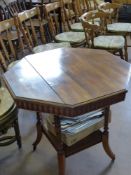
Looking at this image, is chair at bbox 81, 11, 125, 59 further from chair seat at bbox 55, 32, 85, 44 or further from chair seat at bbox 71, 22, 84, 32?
chair seat at bbox 71, 22, 84, 32

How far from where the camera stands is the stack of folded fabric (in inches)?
62.7

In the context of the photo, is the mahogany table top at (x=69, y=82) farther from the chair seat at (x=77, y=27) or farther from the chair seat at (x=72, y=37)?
the chair seat at (x=77, y=27)

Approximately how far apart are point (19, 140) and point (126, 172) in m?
0.85

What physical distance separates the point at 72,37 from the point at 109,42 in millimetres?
467

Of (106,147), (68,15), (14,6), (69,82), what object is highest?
(69,82)

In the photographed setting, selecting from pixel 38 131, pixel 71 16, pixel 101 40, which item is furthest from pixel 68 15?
pixel 38 131

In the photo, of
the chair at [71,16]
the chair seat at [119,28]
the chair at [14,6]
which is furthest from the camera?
the chair at [14,6]

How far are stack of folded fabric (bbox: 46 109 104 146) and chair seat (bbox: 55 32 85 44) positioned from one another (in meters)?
1.50

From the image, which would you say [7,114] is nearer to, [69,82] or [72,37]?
[69,82]

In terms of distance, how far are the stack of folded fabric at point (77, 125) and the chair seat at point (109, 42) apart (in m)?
1.34

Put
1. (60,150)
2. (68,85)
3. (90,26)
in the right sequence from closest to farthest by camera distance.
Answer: (68,85) < (60,150) < (90,26)

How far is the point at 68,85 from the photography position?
1.43 metres

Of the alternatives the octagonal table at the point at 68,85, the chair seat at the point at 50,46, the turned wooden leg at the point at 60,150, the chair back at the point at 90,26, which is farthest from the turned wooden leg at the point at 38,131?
the chair back at the point at 90,26

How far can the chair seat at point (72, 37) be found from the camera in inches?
119
